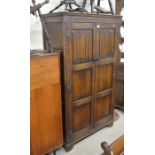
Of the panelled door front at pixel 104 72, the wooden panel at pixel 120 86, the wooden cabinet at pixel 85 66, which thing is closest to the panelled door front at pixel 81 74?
the wooden cabinet at pixel 85 66

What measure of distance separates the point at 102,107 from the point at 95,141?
18.4 inches

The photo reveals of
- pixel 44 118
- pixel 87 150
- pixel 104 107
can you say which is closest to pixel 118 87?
pixel 104 107

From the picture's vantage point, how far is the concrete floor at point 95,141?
7.10 feet

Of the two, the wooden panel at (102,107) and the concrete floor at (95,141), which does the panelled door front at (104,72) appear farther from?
the concrete floor at (95,141)

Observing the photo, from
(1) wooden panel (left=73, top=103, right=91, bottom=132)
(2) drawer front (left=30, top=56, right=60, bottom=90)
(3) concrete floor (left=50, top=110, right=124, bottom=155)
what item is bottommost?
(3) concrete floor (left=50, top=110, right=124, bottom=155)

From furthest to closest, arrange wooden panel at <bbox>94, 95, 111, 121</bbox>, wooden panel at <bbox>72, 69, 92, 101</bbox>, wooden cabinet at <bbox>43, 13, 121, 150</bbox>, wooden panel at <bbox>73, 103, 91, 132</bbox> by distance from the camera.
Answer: wooden panel at <bbox>94, 95, 111, 121</bbox>, wooden panel at <bbox>73, 103, 91, 132</bbox>, wooden panel at <bbox>72, 69, 92, 101</bbox>, wooden cabinet at <bbox>43, 13, 121, 150</bbox>

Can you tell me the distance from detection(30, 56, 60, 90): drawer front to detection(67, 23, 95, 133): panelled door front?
19 centimetres

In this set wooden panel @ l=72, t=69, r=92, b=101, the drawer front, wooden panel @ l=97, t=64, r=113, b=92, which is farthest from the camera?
wooden panel @ l=97, t=64, r=113, b=92

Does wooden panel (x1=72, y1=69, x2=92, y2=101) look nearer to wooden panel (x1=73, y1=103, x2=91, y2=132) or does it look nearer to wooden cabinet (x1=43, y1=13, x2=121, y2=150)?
wooden cabinet (x1=43, y1=13, x2=121, y2=150)

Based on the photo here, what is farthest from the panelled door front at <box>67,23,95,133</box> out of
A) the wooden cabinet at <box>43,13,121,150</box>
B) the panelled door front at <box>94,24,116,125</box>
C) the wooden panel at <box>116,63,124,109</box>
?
the wooden panel at <box>116,63,124,109</box>

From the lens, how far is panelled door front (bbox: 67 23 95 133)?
76.5 inches

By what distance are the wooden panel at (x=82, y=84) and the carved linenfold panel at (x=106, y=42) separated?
32 cm
